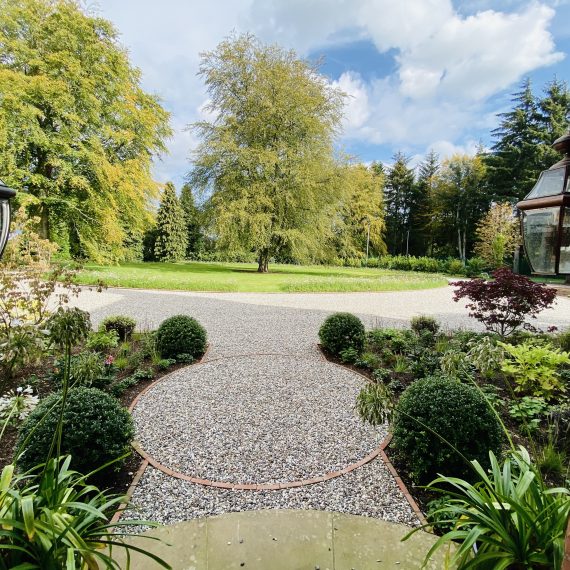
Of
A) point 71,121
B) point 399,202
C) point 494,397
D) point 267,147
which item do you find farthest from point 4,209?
point 399,202

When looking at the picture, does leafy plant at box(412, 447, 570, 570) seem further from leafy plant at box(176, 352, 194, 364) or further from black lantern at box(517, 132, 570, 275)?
leafy plant at box(176, 352, 194, 364)

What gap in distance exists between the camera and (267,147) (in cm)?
1827

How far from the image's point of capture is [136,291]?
11.0m

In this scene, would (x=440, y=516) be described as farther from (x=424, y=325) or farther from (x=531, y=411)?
(x=424, y=325)

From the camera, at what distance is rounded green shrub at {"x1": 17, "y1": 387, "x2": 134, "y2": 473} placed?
6.81 feet

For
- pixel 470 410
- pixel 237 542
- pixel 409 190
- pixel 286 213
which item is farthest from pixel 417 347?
pixel 409 190

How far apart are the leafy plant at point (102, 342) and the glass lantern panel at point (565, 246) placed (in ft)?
17.1

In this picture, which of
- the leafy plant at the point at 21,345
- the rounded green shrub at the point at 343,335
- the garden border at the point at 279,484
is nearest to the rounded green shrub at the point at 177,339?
the leafy plant at the point at 21,345

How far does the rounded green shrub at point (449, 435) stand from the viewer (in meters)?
2.23

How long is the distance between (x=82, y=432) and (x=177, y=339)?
2718 mm

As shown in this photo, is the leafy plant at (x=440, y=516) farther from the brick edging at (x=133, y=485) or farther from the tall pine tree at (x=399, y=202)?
the tall pine tree at (x=399, y=202)

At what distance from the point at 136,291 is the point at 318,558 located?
427 inches

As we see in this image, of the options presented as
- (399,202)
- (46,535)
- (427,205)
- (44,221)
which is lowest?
(46,535)

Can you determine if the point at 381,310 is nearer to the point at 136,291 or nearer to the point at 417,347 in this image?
the point at 417,347
